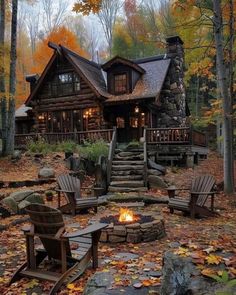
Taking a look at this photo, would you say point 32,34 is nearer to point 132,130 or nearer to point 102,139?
point 132,130

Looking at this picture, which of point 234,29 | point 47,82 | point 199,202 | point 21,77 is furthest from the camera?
point 21,77

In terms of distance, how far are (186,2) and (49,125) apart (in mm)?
14320

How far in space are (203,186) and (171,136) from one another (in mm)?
7256

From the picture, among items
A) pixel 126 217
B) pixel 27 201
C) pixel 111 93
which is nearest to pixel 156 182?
pixel 27 201

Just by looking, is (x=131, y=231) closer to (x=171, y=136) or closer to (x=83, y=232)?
(x=83, y=232)

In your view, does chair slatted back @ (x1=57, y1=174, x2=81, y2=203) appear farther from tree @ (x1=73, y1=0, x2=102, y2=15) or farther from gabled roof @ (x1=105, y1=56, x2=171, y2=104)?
gabled roof @ (x1=105, y1=56, x2=171, y2=104)

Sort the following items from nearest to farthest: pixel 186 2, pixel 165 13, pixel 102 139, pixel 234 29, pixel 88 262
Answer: pixel 88 262 → pixel 186 2 → pixel 234 29 → pixel 102 139 → pixel 165 13

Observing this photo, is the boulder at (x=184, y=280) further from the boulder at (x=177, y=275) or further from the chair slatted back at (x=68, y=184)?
the chair slatted back at (x=68, y=184)

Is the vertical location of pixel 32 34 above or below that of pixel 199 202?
above

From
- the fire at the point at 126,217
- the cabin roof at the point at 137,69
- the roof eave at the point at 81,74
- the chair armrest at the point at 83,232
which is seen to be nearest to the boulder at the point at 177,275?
the chair armrest at the point at 83,232

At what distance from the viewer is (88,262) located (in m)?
4.91

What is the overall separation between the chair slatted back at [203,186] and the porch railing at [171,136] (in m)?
6.70

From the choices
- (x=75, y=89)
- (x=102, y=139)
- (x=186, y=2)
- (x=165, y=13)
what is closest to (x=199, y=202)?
(x=186, y=2)

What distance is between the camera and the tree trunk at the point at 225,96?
1134cm
